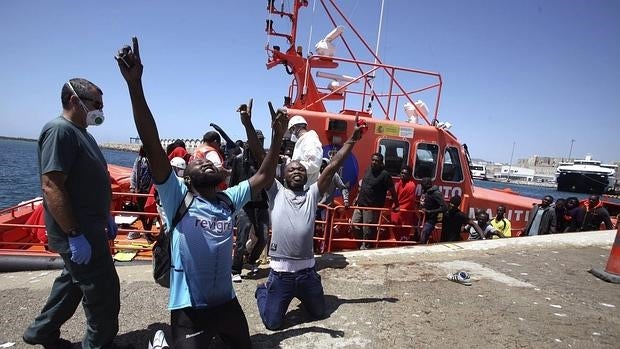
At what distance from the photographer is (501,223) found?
8.38 meters

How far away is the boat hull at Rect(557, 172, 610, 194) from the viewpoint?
204 feet

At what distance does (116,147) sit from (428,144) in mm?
216772

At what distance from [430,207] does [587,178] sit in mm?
72586

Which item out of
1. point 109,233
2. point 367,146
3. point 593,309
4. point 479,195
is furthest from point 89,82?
point 479,195

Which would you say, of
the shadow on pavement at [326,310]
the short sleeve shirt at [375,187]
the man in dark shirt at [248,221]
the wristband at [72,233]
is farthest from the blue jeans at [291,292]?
the short sleeve shirt at [375,187]

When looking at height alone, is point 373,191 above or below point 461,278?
above

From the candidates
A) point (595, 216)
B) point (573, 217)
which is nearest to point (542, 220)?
point (573, 217)

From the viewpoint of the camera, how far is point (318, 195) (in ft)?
12.7

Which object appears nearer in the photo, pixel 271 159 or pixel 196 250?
pixel 196 250

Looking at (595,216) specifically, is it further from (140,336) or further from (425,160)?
(140,336)

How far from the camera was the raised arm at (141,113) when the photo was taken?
2.06 metres

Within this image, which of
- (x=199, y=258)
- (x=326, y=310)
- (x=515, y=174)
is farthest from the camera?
(x=515, y=174)

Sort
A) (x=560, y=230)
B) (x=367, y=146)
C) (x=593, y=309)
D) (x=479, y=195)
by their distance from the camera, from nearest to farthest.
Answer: (x=593, y=309) → (x=367, y=146) → (x=479, y=195) → (x=560, y=230)

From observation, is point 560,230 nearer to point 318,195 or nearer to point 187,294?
point 318,195
